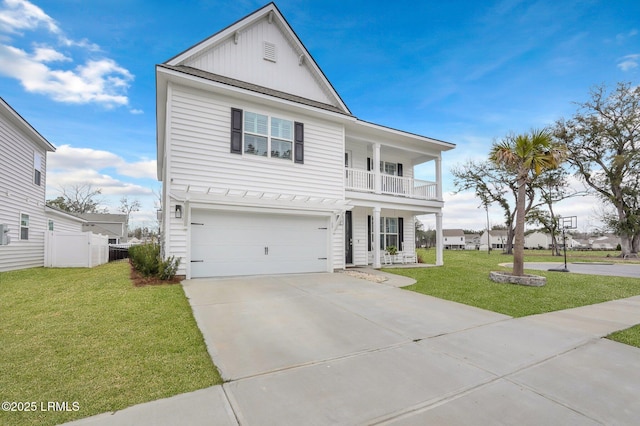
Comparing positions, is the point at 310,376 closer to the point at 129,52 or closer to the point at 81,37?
the point at 81,37

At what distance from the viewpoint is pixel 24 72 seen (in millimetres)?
12477

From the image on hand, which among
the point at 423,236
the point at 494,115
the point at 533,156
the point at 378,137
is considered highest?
the point at 494,115

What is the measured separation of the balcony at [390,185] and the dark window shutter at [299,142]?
221 centimetres

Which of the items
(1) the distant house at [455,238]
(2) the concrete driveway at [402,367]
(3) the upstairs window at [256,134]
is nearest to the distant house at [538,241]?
(1) the distant house at [455,238]

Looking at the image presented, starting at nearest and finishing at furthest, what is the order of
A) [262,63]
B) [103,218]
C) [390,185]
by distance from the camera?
1. [262,63]
2. [390,185]
3. [103,218]

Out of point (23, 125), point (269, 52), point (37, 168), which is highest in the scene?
point (269, 52)

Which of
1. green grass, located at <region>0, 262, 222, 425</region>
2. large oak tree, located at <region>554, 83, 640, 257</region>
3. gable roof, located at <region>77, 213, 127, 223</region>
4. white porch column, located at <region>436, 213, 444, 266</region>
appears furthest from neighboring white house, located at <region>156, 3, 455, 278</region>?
gable roof, located at <region>77, 213, 127, 223</region>

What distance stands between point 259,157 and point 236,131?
3.46 feet

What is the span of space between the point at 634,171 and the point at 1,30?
3968 cm

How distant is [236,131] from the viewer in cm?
955

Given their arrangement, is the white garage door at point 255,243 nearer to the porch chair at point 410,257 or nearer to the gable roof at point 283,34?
the gable roof at point 283,34

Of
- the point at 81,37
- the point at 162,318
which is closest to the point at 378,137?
the point at 162,318

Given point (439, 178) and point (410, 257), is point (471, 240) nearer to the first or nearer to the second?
point (410, 257)

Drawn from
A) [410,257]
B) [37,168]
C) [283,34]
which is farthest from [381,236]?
[37,168]
